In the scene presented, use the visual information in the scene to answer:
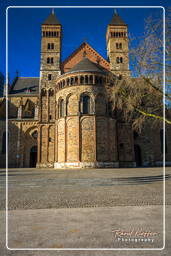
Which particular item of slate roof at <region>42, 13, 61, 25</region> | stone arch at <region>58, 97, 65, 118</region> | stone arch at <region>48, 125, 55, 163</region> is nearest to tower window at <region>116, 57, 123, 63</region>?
slate roof at <region>42, 13, 61, 25</region>

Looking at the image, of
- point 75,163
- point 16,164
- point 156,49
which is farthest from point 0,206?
point 16,164

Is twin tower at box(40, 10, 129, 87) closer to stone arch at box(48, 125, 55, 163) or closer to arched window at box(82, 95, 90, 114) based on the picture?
stone arch at box(48, 125, 55, 163)

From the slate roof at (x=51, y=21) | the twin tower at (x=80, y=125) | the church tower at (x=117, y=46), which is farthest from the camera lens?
the slate roof at (x=51, y=21)

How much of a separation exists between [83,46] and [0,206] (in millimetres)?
34213

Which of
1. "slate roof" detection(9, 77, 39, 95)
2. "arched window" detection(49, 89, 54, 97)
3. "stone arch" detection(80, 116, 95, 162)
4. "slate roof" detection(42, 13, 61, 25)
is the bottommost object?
"stone arch" detection(80, 116, 95, 162)

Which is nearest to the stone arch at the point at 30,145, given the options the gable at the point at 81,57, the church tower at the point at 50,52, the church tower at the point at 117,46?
the church tower at the point at 50,52

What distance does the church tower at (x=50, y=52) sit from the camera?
32.7 m

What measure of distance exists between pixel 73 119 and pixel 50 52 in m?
15.5

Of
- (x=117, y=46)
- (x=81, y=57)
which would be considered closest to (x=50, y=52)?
(x=81, y=57)

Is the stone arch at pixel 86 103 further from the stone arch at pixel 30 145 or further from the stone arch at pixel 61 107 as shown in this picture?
the stone arch at pixel 30 145

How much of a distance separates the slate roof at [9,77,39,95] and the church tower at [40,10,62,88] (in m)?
6.69

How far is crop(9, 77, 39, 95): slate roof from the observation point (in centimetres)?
3872

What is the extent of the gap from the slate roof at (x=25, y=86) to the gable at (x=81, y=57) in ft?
28.3

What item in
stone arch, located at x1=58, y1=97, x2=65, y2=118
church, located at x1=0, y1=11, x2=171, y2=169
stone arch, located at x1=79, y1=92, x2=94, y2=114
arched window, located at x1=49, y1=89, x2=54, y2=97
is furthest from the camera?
arched window, located at x1=49, y1=89, x2=54, y2=97
